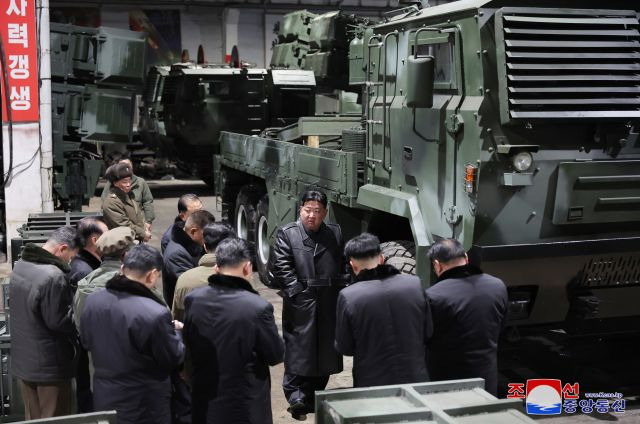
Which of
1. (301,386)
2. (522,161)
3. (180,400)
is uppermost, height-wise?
(522,161)

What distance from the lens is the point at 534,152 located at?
5.99m

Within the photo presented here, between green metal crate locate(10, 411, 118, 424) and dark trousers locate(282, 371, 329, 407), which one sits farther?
dark trousers locate(282, 371, 329, 407)

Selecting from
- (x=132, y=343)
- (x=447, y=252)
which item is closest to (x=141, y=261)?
(x=132, y=343)

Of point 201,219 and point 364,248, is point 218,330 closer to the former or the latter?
point 364,248

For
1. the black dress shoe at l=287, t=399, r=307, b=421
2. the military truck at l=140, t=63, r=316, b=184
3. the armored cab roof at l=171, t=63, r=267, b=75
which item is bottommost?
the black dress shoe at l=287, t=399, r=307, b=421

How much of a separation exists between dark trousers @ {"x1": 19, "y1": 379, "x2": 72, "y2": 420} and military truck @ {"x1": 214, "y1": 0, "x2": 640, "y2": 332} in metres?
2.71

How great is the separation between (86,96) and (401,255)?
739 centimetres

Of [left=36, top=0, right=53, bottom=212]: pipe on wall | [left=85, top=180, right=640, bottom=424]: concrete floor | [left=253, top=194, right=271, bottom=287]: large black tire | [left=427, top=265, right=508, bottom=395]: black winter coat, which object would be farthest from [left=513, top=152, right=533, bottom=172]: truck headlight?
[left=36, top=0, right=53, bottom=212]: pipe on wall

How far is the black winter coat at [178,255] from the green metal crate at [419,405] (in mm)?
2663

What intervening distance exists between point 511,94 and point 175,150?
42.9ft

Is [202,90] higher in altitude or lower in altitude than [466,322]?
higher

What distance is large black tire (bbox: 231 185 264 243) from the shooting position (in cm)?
1109

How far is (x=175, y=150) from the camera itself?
Result: 719 inches

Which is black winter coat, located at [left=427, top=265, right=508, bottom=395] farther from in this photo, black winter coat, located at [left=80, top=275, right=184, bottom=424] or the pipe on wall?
the pipe on wall
